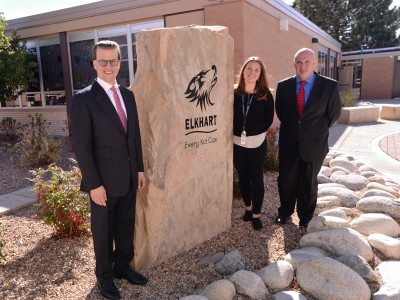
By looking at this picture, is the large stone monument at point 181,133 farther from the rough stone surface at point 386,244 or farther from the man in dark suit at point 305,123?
the rough stone surface at point 386,244

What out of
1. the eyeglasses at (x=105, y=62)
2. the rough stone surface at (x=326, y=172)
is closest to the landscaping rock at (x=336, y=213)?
the rough stone surface at (x=326, y=172)

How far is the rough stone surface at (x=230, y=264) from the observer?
2982 millimetres

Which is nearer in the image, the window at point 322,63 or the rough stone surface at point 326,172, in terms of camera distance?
the rough stone surface at point 326,172

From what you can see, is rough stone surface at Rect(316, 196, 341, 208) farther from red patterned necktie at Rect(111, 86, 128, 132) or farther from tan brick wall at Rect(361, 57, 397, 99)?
tan brick wall at Rect(361, 57, 397, 99)

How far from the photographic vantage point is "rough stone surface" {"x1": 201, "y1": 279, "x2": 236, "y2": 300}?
2596mm

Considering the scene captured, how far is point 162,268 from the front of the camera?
3.10m

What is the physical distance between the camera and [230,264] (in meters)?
3.00

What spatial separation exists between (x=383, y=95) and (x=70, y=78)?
20.4 metres

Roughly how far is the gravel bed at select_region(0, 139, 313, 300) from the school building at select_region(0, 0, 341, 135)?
4.49 m

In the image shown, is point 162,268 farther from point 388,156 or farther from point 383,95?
point 383,95

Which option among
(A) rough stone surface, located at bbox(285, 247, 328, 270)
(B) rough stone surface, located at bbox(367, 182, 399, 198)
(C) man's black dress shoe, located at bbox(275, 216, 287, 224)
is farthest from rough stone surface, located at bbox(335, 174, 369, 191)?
(A) rough stone surface, located at bbox(285, 247, 328, 270)

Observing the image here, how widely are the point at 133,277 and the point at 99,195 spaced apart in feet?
2.74

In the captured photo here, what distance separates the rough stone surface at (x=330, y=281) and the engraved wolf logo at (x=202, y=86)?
1.67 metres

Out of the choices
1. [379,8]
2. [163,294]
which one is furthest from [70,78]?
[379,8]
